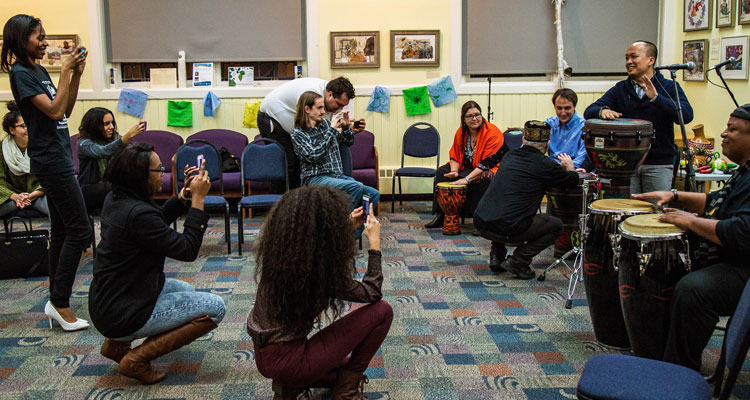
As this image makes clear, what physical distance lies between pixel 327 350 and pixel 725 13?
16.6 feet

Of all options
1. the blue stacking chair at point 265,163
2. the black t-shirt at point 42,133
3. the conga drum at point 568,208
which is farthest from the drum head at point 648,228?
the blue stacking chair at point 265,163

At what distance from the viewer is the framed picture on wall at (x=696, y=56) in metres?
6.30

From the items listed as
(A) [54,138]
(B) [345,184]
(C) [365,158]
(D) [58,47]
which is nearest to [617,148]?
(B) [345,184]

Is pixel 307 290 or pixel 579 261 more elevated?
pixel 307 290

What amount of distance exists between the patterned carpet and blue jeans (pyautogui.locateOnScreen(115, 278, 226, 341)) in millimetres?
250

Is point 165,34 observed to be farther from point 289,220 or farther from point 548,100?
point 289,220

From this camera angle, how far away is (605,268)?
3127mm

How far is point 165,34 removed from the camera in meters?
7.04

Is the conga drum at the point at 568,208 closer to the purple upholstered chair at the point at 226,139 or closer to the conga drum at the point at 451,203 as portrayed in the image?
the conga drum at the point at 451,203

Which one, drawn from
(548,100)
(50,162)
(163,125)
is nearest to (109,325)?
(50,162)

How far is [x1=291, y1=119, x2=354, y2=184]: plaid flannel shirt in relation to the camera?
4.76 metres

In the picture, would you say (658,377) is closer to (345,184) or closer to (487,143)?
(345,184)

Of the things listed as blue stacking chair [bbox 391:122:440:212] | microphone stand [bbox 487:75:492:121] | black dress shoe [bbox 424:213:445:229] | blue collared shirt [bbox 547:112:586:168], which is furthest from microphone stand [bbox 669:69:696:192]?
blue stacking chair [bbox 391:122:440:212]

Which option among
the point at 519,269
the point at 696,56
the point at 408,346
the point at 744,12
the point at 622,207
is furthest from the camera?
the point at 696,56
